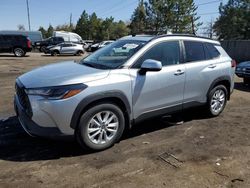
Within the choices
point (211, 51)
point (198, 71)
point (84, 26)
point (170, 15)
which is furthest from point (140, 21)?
point (198, 71)

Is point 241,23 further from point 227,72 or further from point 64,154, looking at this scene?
point 64,154

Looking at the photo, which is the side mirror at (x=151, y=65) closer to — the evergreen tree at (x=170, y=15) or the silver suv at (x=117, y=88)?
the silver suv at (x=117, y=88)

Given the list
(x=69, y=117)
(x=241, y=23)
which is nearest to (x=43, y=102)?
(x=69, y=117)

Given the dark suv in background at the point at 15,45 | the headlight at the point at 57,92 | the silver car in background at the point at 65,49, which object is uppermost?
the headlight at the point at 57,92

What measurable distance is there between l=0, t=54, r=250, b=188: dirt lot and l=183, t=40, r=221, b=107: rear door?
581 millimetres

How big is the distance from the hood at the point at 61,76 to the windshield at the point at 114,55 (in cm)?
29

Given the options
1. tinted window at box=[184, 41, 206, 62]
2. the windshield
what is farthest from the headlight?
tinted window at box=[184, 41, 206, 62]

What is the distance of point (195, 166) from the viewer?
487 centimetres

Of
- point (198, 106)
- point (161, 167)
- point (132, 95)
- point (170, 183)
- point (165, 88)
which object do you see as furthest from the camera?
point (198, 106)

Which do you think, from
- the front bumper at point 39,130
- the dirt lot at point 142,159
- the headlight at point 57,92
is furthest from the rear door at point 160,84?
the front bumper at point 39,130

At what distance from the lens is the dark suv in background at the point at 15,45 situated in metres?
29.0

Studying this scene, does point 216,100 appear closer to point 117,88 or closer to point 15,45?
point 117,88

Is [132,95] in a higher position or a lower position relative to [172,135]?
higher

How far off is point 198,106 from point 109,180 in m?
3.09
